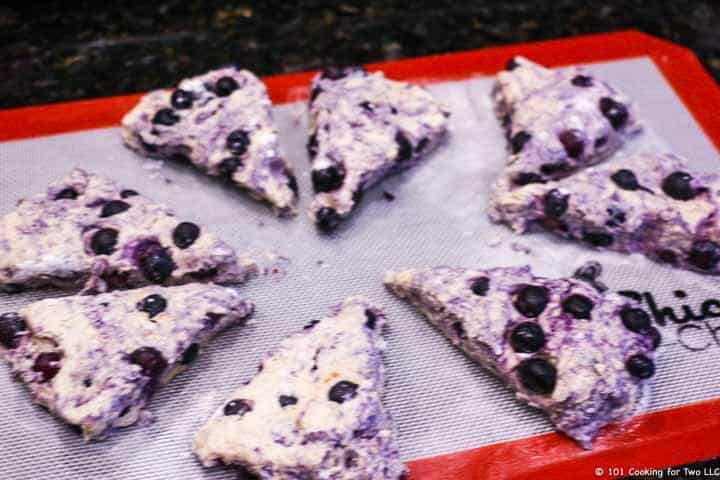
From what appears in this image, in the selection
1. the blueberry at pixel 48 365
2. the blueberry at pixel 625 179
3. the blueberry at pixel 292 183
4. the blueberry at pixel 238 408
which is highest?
the blueberry at pixel 625 179

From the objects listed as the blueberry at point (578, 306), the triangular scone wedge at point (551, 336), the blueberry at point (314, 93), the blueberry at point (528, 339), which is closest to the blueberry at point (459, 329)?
the triangular scone wedge at point (551, 336)

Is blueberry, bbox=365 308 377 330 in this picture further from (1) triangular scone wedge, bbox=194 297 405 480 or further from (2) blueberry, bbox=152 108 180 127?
(2) blueberry, bbox=152 108 180 127

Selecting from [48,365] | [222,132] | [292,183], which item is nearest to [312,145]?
[292,183]

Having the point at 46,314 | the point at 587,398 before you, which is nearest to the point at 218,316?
the point at 46,314

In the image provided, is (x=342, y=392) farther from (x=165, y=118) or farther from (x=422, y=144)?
(x=165, y=118)

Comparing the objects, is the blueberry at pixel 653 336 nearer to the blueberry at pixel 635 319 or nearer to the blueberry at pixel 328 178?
the blueberry at pixel 635 319

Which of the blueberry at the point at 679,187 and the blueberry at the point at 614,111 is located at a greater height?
the blueberry at the point at 614,111
